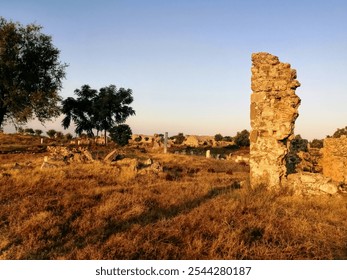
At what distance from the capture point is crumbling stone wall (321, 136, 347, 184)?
11.8 metres

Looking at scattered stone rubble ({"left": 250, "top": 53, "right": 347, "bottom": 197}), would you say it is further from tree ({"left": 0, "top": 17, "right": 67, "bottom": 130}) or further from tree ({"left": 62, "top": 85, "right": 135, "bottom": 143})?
tree ({"left": 62, "top": 85, "right": 135, "bottom": 143})

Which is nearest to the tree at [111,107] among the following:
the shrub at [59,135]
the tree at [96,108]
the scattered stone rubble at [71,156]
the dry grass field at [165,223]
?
the tree at [96,108]

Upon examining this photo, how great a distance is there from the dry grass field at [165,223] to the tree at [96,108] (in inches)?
1214

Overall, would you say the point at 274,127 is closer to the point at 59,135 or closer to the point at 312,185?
the point at 312,185

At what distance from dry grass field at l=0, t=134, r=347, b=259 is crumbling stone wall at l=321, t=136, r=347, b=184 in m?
2.54

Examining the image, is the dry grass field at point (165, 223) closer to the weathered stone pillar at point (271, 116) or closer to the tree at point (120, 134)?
the weathered stone pillar at point (271, 116)

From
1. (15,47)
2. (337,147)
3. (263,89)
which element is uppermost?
(15,47)

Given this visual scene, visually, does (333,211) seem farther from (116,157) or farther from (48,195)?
(116,157)

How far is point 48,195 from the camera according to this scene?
9.20 m

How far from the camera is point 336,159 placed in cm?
1202

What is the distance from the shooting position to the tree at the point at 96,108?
40719mm
